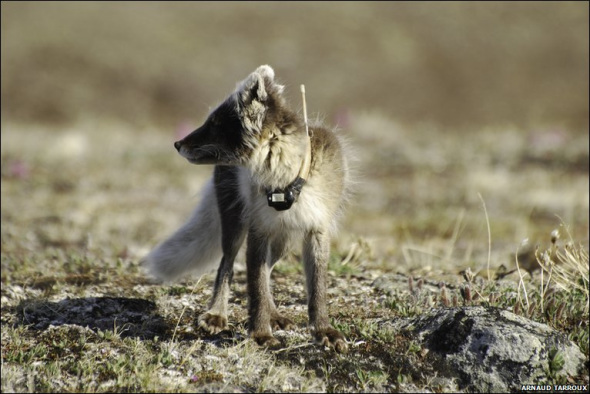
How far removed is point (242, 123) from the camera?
3.95m

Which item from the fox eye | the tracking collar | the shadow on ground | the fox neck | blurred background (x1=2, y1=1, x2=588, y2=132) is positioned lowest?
the shadow on ground

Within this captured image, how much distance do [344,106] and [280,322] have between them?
2744 centimetres

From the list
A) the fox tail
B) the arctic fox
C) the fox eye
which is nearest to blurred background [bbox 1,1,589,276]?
the arctic fox

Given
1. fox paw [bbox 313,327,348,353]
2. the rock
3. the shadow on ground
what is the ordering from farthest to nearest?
the shadow on ground
fox paw [bbox 313,327,348,353]
the rock

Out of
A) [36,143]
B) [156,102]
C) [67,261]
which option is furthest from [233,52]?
[67,261]

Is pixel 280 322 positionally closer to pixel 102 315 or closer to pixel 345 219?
pixel 102 315

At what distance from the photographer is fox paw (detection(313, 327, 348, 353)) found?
3.83 m

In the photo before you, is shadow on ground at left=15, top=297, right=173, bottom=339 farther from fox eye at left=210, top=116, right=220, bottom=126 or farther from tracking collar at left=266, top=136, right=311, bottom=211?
fox eye at left=210, top=116, right=220, bottom=126

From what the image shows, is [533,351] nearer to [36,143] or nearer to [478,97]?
[36,143]

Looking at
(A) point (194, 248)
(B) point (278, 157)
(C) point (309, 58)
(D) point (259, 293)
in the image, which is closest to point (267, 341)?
(D) point (259, 293)

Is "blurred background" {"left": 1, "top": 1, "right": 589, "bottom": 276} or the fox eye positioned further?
"blurred background" {"left": 1, "top": 1, "right": 589, "bottom": 276}

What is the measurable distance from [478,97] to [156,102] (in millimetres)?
16680

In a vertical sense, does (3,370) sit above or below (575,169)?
below

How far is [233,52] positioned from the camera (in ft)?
124
